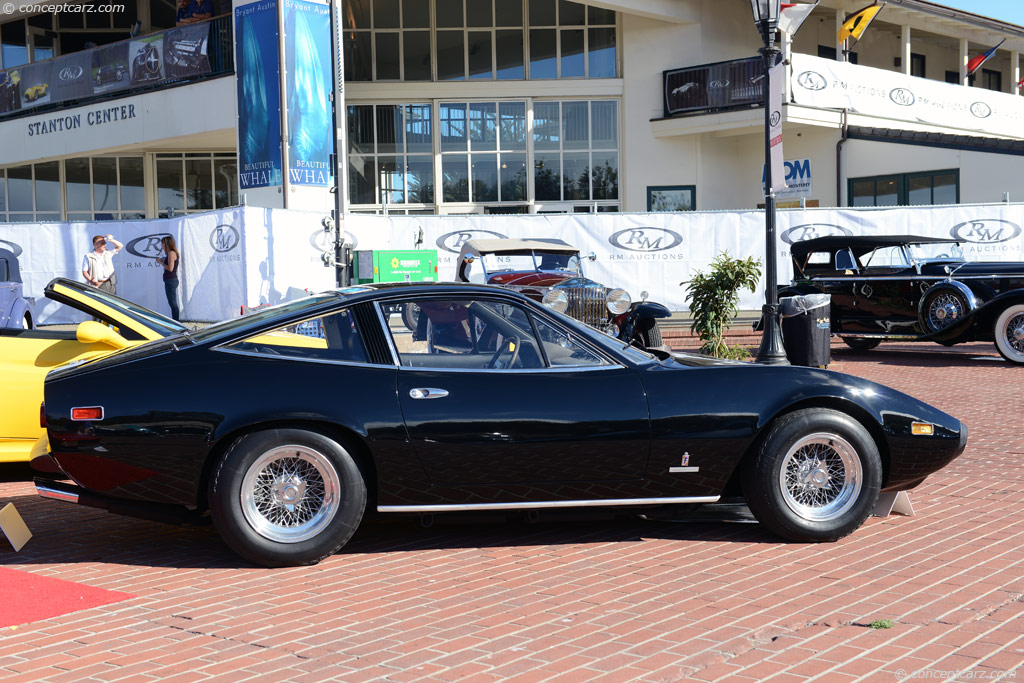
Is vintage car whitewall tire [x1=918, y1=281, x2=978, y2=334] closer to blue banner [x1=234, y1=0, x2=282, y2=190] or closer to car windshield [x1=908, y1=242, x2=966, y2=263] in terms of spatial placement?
car windshield [x1=908, y1=242, x2=966, y2=263]

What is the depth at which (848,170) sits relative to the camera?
92.0 feet

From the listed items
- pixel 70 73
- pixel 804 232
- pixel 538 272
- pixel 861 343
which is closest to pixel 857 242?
pixel 861 343

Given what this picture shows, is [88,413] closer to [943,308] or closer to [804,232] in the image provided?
[943,308]

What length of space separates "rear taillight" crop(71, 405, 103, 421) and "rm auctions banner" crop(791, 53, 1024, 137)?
24398mm

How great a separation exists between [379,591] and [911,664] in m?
2.17

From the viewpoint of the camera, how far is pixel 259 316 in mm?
5211

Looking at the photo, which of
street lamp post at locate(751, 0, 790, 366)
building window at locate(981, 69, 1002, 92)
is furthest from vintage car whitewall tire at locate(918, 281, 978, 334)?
building window at locate(981, 69, 1002, 92)

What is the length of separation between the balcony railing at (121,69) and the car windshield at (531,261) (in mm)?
14621

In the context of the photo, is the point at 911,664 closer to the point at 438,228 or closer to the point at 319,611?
the point at 319,611

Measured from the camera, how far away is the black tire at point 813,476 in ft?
16.5

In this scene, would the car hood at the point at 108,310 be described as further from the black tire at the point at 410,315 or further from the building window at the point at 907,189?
the building window at the point at 907,189

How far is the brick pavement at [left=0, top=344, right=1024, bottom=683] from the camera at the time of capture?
11.7 ft

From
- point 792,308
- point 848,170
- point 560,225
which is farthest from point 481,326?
point 848,170

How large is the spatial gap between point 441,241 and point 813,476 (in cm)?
1582
